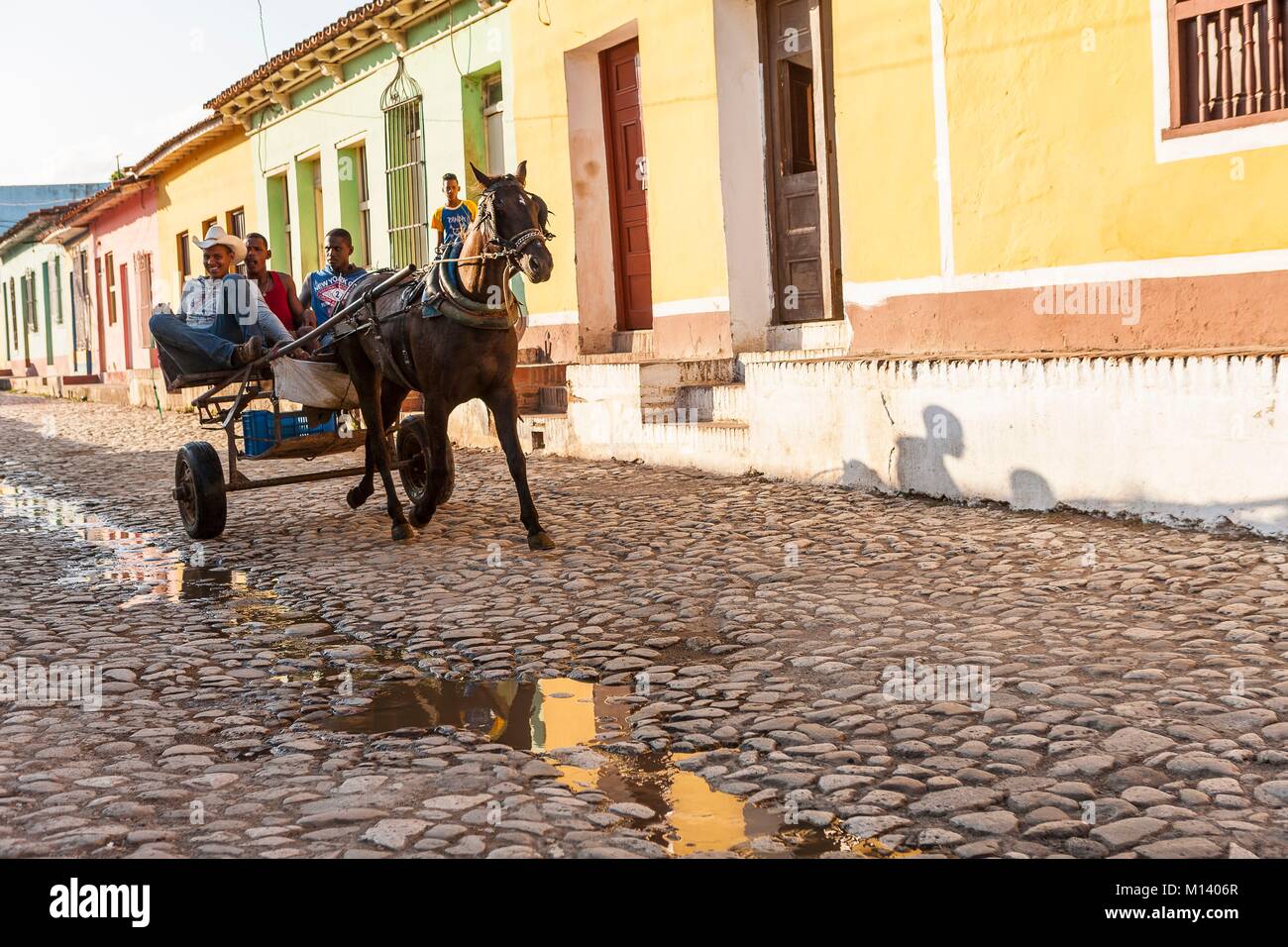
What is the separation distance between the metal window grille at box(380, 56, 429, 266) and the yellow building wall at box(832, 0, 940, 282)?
312 inches

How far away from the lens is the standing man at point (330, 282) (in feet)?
27.9

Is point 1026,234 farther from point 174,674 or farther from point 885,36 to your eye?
point 174,674

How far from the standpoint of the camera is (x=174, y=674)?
485 cm

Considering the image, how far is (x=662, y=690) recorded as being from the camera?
4449 millimetres

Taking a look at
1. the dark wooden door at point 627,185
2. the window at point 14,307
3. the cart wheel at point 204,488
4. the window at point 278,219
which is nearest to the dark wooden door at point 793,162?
the dark wooden door at point 627,185

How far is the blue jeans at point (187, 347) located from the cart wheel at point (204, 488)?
0.47 metres

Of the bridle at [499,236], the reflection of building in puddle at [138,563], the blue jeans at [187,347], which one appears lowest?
the reflection of building in puddle at [138,563]

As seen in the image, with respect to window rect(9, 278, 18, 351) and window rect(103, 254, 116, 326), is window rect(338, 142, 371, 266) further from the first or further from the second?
window rect(9, 278, 18, 351)

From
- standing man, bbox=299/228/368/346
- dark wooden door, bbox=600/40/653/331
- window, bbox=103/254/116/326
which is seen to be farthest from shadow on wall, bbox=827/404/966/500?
window, bbox=103/254/116/326

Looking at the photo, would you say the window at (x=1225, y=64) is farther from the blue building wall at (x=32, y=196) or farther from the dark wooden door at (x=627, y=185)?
the blue building wall at (x=32, y=196)
